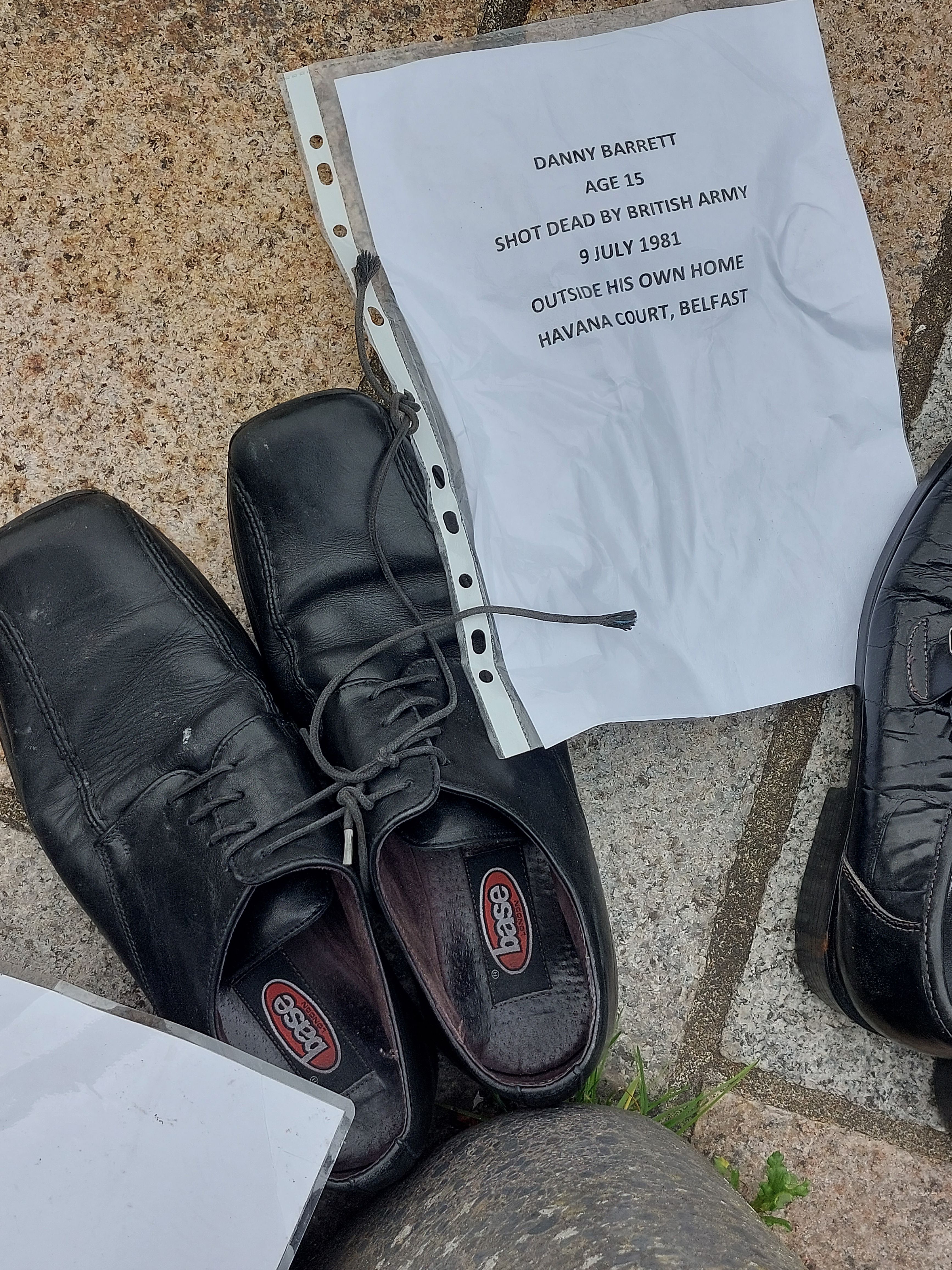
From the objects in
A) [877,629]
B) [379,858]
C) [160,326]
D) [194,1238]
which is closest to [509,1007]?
[379,858]

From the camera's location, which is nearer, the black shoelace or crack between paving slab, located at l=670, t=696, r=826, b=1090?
the black shoelace

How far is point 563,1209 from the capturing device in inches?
23.8

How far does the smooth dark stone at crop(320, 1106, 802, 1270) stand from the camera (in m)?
0.56

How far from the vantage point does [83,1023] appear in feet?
2.40

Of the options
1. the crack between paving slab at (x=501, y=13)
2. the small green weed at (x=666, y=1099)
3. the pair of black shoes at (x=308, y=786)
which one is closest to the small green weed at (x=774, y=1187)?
the small green weed at (x=666, y=1099)

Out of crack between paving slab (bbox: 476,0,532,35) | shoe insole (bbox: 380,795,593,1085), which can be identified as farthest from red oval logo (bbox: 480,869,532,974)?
crack between paving slab (bbox: 476,0,532,35)

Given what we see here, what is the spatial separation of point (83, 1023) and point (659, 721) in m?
0.60

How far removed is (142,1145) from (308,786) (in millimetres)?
306

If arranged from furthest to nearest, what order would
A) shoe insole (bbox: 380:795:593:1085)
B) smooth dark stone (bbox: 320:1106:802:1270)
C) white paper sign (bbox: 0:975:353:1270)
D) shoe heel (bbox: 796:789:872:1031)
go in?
shoe heel (bbox: 796:789:872:1031)
shoe insole (bbox: 380:795:593:1085)
white paper sign (bbox: 0:975:353:1270)
smooth dark stone (bbox: 320:1106:802:1270)

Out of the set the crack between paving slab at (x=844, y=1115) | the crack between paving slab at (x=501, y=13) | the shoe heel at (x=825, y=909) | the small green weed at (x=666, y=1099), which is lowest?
the crack between paving slab at (x=844, y=1115)

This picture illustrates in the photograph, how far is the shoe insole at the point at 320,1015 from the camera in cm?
80

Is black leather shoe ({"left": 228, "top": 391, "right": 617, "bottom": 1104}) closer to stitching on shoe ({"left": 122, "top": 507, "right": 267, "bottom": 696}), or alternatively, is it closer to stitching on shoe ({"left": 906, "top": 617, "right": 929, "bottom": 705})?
stitching on shoe ({"left": 122, "top": 507, "right": 267, "bottom": 696})

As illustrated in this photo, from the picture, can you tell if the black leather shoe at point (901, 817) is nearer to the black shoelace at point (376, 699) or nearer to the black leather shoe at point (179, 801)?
the black shoelace at point (376, 699)

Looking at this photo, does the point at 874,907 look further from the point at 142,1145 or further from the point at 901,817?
the point at 142,1145
